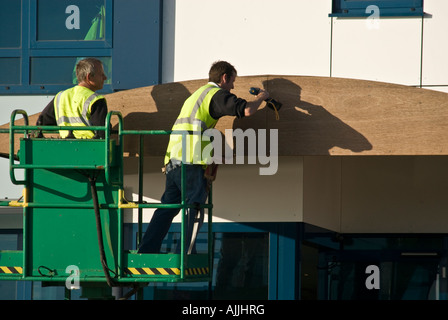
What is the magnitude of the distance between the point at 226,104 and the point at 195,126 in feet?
1.18

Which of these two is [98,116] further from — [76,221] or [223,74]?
[223,74]

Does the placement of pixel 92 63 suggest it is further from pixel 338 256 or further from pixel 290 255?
pixel 338 256

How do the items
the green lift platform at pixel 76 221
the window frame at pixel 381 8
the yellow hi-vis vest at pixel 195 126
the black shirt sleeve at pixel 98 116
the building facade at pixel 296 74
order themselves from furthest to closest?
1. the window frame at pixel 381 8
2. the building facade at pixel 296 74
3. the black shirt sleeve at pixel 98 116
4. the yellow hi-vis vest at pixel 195 126
5. the green lift platform at pixel 76 221

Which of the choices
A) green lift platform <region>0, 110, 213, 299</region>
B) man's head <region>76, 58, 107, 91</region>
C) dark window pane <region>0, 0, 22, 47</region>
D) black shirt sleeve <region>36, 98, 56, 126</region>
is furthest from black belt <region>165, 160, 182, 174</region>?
dark window pane <region>0, 0, 22, 47</region>

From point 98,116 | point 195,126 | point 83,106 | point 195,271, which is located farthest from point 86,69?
point 195,271

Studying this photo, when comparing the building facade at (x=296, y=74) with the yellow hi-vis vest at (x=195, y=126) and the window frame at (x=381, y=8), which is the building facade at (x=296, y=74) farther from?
the yellow hi-vis vest at (x=195, y=126)

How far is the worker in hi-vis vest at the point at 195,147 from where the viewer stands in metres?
8.36

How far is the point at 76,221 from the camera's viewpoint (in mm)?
8227

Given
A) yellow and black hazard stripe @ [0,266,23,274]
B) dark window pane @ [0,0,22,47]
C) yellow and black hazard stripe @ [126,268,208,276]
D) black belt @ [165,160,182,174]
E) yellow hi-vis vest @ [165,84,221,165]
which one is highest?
dark window pane @ [0,0,22,47]

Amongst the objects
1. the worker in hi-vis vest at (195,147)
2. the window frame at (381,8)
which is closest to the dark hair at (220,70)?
the worker in hi-vis vest at (195,147)

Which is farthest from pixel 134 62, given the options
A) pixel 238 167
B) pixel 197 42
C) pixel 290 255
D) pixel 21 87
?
pixel 290 255

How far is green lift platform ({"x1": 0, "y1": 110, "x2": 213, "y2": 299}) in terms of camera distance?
8.07 meters

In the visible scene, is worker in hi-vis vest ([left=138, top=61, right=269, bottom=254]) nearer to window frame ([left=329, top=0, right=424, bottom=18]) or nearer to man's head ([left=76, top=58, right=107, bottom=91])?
man's head ([left=76, top=58, right=107, bottom=91])

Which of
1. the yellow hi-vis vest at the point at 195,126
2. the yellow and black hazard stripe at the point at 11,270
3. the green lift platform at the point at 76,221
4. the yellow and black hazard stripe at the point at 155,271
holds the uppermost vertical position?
the yellow hi-vis vest at the point at 195,126
